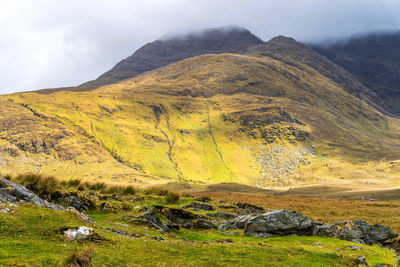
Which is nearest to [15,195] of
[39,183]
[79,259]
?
[79,259]

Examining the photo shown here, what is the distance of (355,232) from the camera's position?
2212 cm

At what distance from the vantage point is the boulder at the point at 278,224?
67.0 feet

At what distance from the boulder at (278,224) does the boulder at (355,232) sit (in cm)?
102

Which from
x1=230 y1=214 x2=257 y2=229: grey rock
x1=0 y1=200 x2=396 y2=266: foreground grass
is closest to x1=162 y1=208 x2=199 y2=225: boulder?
x1=230 y1=214 x2=257 y2=229: grey rock

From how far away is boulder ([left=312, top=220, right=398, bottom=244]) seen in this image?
21.0 meters

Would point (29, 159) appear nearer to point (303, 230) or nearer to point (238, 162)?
point (238, 162)

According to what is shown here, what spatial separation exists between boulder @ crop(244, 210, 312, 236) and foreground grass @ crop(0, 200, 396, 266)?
4255 mm

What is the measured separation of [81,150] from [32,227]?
168 m

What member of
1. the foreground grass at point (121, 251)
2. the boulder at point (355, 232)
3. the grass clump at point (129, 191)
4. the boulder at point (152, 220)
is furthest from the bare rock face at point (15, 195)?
the grass clump at point (129, 191)

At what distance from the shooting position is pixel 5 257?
30.1 ft

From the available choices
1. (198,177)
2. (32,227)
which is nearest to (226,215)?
(32,227)

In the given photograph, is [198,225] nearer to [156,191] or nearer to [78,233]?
[78,233]

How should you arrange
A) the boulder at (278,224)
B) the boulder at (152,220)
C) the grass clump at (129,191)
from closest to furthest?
the boulder at (152,220), the boulder at (278,224), the grass clump at (129,191)

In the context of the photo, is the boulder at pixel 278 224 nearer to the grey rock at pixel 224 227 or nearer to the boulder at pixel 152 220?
the grey rock at pixel 224 227
